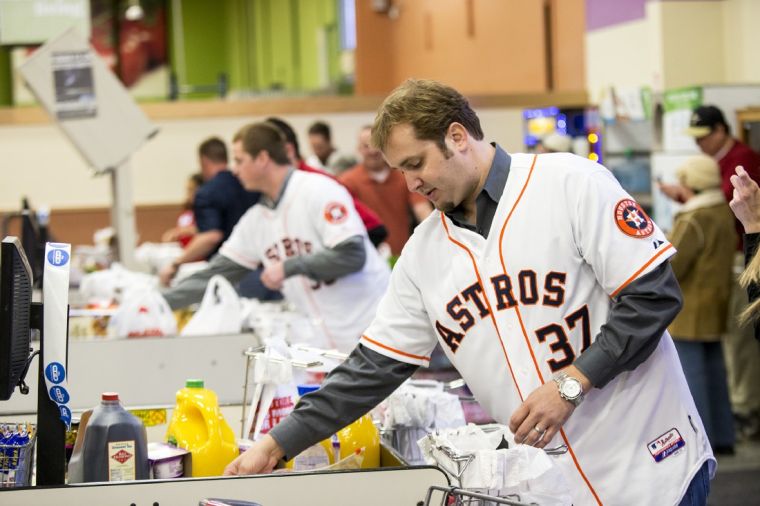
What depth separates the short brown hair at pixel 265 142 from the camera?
4945 mm

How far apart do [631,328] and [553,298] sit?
0.66ft

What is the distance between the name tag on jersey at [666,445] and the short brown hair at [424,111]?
763 millimetres

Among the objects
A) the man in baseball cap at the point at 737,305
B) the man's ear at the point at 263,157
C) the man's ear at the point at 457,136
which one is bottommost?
the man in baseball cap at the point at 737,305

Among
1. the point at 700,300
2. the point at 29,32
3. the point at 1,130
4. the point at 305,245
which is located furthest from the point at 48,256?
the point at 1,130

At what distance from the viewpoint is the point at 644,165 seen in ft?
30.9

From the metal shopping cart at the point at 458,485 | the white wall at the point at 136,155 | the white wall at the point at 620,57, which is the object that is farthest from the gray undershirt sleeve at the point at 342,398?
the white wall at the point at 136,155

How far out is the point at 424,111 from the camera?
98.4 inches

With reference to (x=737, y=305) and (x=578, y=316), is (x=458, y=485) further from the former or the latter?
(x=737, y=305)

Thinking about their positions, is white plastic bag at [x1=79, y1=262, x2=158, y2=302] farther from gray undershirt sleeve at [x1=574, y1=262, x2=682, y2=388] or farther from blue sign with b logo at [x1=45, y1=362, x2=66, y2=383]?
gray undershirt sleeve at [x1=574, y1=262, x2=682, y2=388]

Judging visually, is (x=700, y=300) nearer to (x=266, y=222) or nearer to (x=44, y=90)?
(x=266, y=222)

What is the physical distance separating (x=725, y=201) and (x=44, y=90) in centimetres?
366

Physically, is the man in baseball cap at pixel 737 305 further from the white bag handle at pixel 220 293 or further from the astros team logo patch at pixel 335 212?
the white bag handle at pixel 220 293

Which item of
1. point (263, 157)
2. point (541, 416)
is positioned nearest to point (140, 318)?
point (263, 157)

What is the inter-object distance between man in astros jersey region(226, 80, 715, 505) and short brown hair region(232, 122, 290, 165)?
7.88 ft
